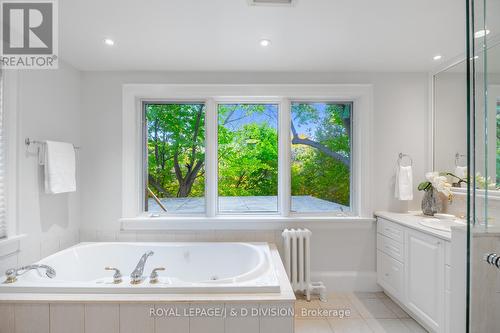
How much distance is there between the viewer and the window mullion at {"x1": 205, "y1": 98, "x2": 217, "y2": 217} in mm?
2787

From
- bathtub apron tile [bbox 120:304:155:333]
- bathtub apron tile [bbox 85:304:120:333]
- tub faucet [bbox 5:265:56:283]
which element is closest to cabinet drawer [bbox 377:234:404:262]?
bathtub apron tile [bbox 120:304:155:333]

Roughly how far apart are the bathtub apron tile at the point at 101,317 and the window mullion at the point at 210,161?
1.34 metres

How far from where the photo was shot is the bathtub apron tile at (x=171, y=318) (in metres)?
1.52

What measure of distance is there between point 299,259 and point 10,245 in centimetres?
230

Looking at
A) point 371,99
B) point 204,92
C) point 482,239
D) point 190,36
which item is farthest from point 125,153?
point 482,239

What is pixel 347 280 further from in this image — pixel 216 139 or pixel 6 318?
pixel 6 318

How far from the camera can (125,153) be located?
2717mm

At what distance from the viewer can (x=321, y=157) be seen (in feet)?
9.50

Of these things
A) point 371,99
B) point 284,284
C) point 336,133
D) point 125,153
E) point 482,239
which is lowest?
point 284,284

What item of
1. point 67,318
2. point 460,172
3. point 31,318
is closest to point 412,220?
point 460,172

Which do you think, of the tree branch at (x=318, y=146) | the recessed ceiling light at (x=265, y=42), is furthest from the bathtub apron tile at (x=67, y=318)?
the tree branch at (x=318, y=146)

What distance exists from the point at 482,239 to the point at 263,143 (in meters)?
2.12

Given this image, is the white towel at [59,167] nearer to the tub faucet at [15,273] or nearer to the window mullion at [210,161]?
the tub faucet at [15,273]

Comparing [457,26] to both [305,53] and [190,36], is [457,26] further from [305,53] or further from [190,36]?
[190,36]
